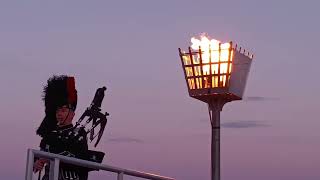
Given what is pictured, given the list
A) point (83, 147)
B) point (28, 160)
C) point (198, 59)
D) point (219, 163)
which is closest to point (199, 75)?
point (198, 59)

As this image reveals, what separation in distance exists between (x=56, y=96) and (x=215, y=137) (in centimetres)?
647

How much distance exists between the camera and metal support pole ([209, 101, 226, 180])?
17812 millimetres

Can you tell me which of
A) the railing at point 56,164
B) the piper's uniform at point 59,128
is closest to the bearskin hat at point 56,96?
the piper's uniform at point 59,128

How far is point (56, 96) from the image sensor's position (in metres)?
22.1

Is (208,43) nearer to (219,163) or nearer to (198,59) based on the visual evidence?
(198,59)

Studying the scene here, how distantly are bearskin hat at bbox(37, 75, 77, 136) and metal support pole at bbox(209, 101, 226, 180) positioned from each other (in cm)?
550

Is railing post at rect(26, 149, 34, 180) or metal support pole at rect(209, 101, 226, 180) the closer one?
railing post at rect(26, 149, 34, 180)

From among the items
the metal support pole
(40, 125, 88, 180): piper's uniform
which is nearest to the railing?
the metal support pole

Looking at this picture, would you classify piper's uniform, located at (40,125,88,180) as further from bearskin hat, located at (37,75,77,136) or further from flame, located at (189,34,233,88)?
flame, located at (189,34,233,88)

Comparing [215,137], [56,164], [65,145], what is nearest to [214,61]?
[215,137]

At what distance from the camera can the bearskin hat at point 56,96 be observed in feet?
71.1

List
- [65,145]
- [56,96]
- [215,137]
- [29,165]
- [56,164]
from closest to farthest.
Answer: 1. [29,165]
2. [56,164]
3. [215,137]
4. [65,145]
5. [56,96]

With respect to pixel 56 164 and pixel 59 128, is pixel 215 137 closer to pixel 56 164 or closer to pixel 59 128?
pixel 59 128

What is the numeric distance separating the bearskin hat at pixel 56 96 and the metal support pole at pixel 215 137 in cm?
550
